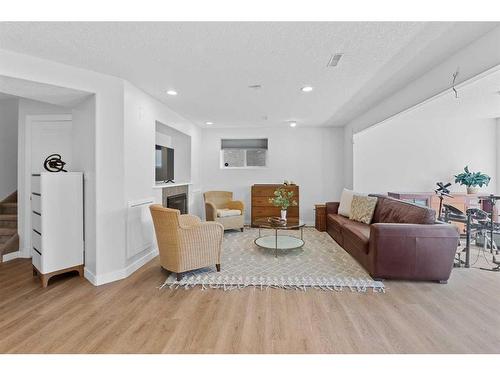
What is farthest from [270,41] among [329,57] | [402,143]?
[402,143]

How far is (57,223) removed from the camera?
2869 millimetres

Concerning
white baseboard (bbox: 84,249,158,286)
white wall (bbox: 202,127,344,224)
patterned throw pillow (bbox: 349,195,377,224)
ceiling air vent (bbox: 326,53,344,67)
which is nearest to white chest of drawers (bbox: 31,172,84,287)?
white baseboard (bbox: 84,249,158,286)

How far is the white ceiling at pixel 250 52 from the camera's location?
1.99 meters

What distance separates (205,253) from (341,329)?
1.75 m

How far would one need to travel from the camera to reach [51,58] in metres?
2.50

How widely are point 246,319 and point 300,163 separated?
15.6ft

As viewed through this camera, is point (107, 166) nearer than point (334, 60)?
No

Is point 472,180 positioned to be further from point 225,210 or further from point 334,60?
point 225,210

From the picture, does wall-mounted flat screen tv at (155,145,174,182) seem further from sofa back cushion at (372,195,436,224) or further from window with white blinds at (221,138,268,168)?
sofa back cushion at (372,195,436,224)

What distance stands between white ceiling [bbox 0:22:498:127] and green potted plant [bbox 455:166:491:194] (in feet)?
10.2

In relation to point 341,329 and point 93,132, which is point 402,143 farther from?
point 93,132

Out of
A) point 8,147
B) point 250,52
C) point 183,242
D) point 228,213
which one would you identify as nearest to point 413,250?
point 183,242

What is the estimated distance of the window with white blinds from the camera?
6473mm
